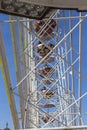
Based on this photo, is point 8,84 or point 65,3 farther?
point 8,84

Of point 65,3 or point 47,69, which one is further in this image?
point 47,69

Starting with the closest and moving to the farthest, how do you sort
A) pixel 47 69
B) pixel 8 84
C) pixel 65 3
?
pixel 65 3 < pixel 8 84 < pixel 47 69

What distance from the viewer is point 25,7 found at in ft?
21.6

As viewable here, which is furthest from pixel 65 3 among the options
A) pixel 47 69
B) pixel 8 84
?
pixel 47 69

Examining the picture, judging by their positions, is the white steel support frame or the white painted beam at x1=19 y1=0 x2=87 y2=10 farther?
the white steel support frame

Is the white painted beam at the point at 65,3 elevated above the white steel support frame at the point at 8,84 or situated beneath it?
situated beneath

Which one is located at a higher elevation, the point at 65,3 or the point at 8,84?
the point at 8,84

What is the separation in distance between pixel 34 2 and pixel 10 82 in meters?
4.47

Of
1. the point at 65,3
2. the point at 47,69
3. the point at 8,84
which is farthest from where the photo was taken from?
the point at 47,69

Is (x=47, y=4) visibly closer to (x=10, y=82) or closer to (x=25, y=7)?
(x=25, y=7)

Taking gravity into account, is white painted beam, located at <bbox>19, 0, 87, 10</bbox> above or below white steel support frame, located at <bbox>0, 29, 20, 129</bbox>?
below

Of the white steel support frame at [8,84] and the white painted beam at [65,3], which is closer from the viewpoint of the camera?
the white painted beam at [65,3]

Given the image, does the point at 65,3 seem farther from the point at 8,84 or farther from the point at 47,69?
the point at 47,69

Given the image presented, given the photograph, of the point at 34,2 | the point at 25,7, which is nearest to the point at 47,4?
Answer: the point at 34,2
